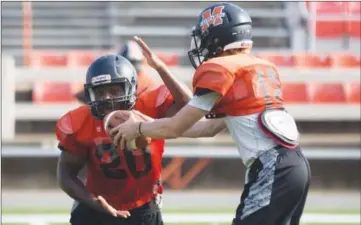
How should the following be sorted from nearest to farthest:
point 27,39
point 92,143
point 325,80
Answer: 1. point 92,143
2. point 325,80
3. point 27,39

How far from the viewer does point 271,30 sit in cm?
1364

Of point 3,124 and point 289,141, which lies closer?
point 289,141

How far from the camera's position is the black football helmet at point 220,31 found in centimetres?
350

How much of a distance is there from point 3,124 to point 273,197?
7645mm

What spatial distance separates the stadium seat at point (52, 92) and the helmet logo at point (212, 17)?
777 centimetres

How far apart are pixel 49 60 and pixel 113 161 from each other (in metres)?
8.43

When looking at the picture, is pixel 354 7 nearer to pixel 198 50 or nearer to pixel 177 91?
pixel 177 91

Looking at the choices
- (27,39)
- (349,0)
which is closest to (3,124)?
(27,39)

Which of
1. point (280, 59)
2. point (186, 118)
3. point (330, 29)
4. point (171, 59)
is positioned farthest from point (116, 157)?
point (330, 29)

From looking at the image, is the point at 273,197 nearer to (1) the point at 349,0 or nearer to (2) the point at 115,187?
(2) the point at 115,187

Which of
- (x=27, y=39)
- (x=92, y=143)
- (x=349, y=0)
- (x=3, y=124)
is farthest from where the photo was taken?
(x=27, y=39)

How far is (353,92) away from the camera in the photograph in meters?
11.2

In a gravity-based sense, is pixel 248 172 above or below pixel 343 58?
above

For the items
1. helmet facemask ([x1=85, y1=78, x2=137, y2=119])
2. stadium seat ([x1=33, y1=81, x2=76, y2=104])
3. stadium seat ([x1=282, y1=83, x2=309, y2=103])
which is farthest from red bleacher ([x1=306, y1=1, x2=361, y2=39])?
helmet facemask ([x1=85, y1=78, x2=137, y2=119])
